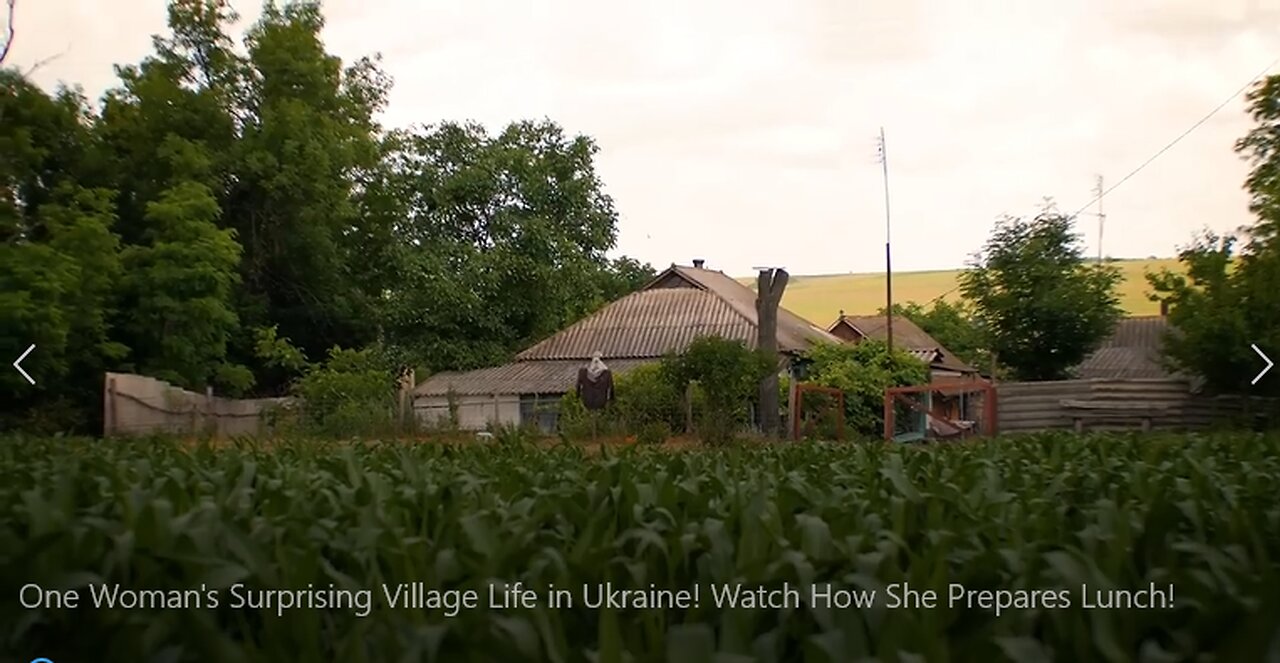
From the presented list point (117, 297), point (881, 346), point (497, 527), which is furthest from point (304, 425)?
point (497, 527)

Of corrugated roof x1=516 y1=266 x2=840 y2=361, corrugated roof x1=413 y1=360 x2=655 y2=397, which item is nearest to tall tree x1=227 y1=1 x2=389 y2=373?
corrugated roof x1=413 y1=360 x2=655 y2=397

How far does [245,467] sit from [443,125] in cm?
3484

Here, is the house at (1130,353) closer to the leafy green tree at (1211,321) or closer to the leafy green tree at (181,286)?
the leafy green tree at (1211,321)

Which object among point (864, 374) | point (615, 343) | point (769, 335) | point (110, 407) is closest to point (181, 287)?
point (110, 407)

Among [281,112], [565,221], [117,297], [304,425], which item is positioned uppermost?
[281,112]

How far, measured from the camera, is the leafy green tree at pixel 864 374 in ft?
88.2

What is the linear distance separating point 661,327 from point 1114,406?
55.5ft

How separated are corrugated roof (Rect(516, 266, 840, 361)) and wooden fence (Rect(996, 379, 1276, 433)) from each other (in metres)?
11.0

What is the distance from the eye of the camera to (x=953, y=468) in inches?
268

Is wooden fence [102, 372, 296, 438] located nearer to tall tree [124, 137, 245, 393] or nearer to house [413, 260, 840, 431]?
tall tree [124, 137, 245, 393]

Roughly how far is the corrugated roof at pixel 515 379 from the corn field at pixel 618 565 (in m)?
27.6

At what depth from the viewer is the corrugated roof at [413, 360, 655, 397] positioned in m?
33.1

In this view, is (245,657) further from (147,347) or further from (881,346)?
(147,347)

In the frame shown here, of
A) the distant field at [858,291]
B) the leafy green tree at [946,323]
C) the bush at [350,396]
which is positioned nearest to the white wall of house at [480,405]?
the bush at [350,396]
